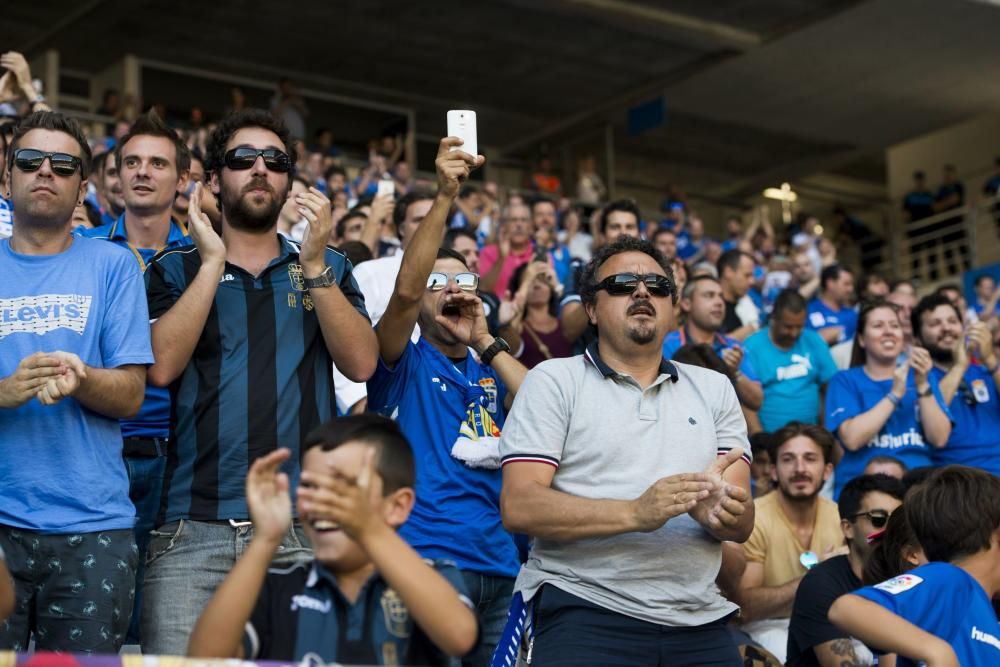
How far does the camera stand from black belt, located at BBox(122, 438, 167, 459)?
4.21m

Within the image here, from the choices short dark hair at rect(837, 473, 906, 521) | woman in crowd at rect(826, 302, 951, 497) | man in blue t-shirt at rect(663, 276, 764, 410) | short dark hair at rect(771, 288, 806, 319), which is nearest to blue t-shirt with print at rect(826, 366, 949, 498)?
woman in crowd at rect(826, 302, 951, 497)

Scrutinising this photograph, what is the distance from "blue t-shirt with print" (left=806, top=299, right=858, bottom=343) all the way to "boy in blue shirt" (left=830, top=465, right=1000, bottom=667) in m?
6.16

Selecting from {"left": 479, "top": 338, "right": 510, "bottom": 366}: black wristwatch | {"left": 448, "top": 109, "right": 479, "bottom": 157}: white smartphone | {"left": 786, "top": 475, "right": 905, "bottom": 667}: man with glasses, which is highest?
{"left": 448, "top": 109, "right": 479, "bottom": 157}: white smartphone

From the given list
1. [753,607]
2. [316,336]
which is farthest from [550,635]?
[753,607]

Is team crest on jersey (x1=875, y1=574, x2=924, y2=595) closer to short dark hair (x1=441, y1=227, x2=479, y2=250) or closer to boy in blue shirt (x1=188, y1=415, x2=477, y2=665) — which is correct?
boy in blue shirt (x1=188, y1=415, x2=477, y2=665)

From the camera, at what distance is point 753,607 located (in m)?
5.77

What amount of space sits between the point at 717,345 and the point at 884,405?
1.07 m

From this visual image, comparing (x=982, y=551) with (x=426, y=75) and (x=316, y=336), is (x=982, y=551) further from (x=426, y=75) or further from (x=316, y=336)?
(x=426, y=75)

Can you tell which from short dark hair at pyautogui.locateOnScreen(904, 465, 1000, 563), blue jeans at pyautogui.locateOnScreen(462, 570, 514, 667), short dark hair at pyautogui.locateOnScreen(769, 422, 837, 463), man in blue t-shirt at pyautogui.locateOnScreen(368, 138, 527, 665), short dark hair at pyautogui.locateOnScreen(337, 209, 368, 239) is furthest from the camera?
short dark hair at pyautogui.locateOnScreen(337, 209, 368, 239)

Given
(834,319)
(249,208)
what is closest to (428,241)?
(249,208)

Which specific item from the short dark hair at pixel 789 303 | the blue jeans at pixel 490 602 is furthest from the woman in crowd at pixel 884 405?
the blue jeans at pixel 490 602

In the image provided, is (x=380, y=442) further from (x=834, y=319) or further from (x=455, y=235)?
(x=834, y=319)

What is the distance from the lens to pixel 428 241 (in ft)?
13.7

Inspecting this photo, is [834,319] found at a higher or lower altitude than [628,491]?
higher
